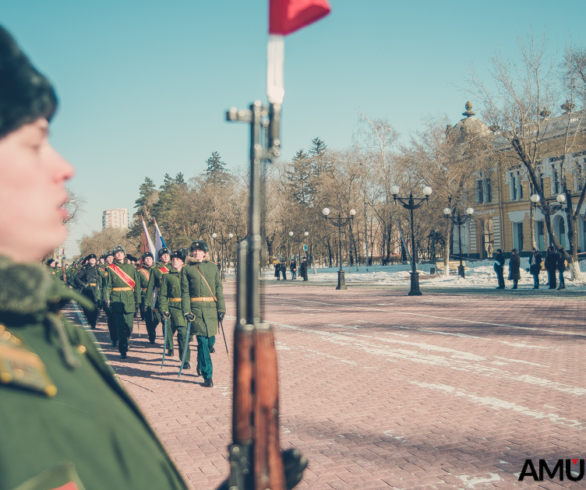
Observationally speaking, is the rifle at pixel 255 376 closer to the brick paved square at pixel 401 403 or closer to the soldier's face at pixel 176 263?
the brick paved square at pixel 401 403

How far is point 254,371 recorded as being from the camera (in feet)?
4.99

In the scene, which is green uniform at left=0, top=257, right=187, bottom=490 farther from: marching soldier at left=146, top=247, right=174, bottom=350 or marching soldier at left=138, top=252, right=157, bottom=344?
marching soldier at left=138, top=252, right=157, bottom=344

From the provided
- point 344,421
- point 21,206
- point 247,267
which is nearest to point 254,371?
point 247,267

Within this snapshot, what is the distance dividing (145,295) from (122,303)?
1439 millimetres

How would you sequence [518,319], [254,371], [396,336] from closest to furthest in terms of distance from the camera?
[254,371] → [396,336] → [518,319]

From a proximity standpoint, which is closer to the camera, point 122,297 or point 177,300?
point 177,300

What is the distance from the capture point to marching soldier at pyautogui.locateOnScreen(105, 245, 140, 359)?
33.8ft

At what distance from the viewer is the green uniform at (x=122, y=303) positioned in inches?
406

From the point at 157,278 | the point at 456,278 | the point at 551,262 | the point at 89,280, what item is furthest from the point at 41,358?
the point at 456,278

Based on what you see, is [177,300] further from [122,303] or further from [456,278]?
[456,278]

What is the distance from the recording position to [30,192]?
0.94 meters

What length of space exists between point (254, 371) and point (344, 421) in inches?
181

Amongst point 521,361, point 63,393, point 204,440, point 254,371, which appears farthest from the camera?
point 521,361

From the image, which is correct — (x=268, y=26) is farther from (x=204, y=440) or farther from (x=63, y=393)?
(x=204, y=440)
